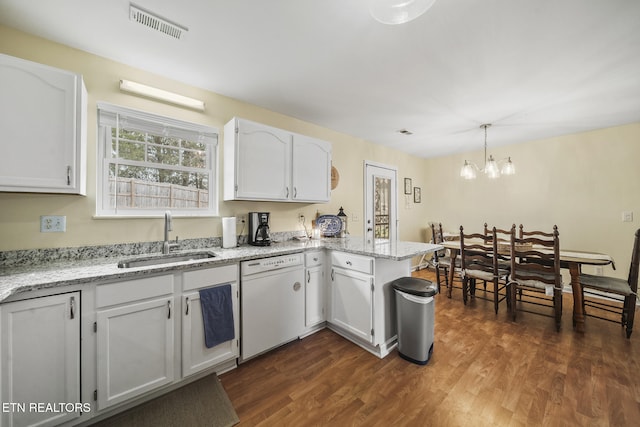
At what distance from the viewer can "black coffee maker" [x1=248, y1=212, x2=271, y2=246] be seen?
2.51 m

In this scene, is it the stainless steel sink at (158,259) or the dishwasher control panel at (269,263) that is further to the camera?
the dishwasher control panel at (269,263)

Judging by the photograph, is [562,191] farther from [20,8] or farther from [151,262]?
[20,8]

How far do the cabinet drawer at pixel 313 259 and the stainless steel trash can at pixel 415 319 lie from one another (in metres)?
0.77

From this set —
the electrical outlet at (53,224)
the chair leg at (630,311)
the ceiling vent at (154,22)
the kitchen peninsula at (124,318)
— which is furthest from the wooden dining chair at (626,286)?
the electrical outlet at (53,224)

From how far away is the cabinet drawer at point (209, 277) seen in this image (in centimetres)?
169

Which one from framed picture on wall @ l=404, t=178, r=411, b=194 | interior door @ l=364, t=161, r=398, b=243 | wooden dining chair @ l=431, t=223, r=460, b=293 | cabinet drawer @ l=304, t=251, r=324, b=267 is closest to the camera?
cabinet drawer @ l=304, t=251, r=324, b=267

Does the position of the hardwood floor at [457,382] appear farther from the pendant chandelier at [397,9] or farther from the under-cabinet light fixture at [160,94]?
the under-cabinet light fixture at [160,94]

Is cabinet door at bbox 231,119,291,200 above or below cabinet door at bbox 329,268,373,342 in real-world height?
above

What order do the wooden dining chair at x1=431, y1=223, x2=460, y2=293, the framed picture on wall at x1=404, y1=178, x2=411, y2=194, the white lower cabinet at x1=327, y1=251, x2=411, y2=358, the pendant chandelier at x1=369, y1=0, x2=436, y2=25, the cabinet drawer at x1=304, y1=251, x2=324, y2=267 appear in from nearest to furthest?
the pendant chandelier at x1=369, y1=0, x2=436, y2=25 → the white lower cabinet at x1=327, y1=251, x2=411, y2=358 → the cabinet drawer at x1=304, y1=251, x2=324, y2=267 → the wooden dining chair at x1=431, y1=223, x2=460, y2=293 → the framed picture on wall at x1=404, y1=178, x2=411, y2=194

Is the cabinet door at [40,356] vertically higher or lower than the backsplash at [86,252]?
lower

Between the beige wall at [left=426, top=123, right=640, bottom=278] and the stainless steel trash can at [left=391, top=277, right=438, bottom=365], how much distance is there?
3.30m

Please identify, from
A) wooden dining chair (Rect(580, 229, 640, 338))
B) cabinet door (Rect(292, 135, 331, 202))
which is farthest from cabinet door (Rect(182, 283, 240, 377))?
wooden dining chair (Rect(580, 229, 640, 338))

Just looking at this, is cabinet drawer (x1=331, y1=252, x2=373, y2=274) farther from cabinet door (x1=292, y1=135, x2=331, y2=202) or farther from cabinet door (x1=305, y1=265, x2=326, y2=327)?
cabinet door (x1=292, y1=135, x2=331, y2=202)
